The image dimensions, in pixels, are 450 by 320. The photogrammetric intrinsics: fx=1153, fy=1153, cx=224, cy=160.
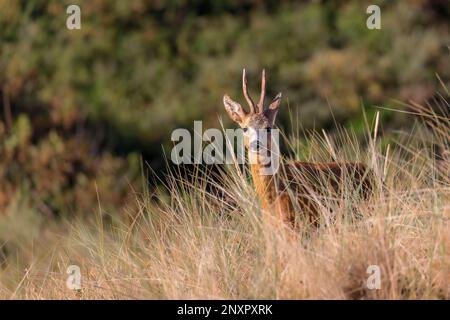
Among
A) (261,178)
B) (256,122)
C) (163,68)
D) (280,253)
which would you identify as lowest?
(280,253)

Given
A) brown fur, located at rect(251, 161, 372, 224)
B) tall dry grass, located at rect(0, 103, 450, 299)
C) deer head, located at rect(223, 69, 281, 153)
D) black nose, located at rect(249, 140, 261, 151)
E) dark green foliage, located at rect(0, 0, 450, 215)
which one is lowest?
tall dry grass, located at rect(0, 103, 450, 299)

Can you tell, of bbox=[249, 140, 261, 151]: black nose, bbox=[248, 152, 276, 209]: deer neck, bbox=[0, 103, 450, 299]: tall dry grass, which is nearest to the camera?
bbox=[0, 103, 450, 299]: tall dry grass

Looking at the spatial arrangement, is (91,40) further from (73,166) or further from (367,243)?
(367,243)

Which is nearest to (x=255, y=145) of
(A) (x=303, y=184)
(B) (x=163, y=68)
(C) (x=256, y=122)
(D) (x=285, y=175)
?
(C) (x=256, y=122)

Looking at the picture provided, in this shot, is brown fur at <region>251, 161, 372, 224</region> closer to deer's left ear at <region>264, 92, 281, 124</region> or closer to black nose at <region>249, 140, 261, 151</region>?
black nose at <region>249, 140, 261, 151</region>

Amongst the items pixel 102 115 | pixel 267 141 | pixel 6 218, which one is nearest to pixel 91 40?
pixel 102 115

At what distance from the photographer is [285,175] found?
6734 millimetres

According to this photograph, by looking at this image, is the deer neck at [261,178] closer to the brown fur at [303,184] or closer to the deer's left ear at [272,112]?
the brown fur at [303,184]

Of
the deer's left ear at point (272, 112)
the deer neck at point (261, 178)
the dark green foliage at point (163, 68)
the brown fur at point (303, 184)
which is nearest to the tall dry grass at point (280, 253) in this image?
the brown fur at point (303, 184)

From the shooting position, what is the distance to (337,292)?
497 centimetres

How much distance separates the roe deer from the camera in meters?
6.30

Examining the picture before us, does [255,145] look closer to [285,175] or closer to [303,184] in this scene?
[285,175]

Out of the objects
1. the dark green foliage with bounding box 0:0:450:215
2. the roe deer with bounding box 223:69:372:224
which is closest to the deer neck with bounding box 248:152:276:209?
the roe deer with bounding box 223:69:372:224

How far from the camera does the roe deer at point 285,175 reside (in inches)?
248
